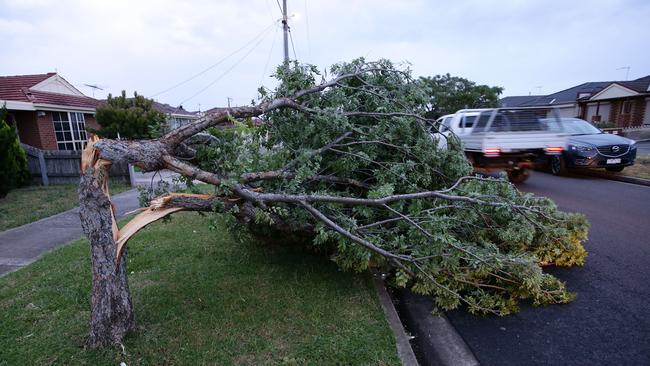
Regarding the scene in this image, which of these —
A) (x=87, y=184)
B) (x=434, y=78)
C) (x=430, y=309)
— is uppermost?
(x=434, y=78)

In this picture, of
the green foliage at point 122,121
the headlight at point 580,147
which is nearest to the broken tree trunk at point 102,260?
Result: the headlight at point 580,147

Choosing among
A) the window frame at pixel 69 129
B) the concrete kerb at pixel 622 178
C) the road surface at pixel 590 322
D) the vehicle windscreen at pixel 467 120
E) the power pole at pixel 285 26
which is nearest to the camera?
the road surface at pixel 590 322

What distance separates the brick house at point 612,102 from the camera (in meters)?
27.4

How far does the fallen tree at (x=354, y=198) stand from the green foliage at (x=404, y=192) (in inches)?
0.6

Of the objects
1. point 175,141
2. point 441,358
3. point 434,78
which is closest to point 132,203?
point 175,141

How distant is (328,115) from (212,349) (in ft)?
8.05

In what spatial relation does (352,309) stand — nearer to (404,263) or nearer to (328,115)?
(404,263)

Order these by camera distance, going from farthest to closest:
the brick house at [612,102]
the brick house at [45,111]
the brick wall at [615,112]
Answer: the brick wall at [615,112]
the brick house at [612,102]
the brick house at [45,111]

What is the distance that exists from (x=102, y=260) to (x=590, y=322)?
4.31m

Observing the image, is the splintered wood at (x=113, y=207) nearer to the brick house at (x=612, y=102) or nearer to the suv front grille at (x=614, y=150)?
the suv front grille at (x=614, y=150)

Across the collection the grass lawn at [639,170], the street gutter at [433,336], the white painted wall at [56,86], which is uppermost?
the white painted wall at [56,86]

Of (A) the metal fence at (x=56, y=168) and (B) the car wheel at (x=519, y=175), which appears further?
(A) the metal fence at (x=56, y=168)

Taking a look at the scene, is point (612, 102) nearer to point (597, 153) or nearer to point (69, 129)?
point (597, 153)

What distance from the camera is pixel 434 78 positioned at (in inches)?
1436
